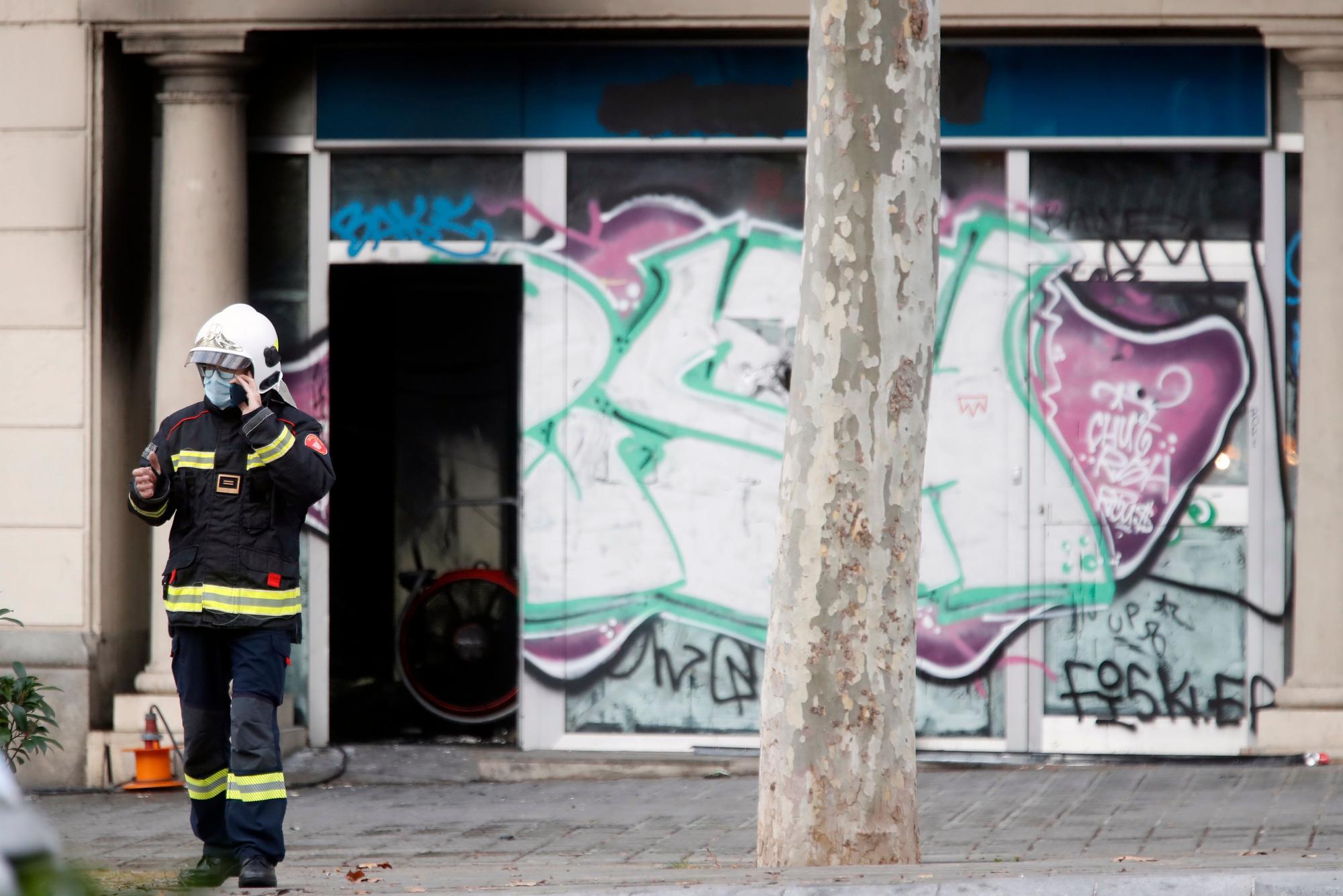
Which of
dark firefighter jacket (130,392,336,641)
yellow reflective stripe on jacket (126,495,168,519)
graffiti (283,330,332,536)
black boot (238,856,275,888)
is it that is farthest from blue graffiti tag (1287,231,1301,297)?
black boot (238,856,275,888)

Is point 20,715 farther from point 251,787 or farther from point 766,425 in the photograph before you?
point 766,425

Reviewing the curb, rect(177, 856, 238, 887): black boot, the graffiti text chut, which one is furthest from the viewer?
the graffiti text chut

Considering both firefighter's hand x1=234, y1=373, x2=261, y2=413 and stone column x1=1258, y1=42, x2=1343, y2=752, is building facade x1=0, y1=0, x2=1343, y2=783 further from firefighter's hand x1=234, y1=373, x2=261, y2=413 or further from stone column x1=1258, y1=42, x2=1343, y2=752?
firefighter's hand x1=234, y1=373, x2=261, y2=413

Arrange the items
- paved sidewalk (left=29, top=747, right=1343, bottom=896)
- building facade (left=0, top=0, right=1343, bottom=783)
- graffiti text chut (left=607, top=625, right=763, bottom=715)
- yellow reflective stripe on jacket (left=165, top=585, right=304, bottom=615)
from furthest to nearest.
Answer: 1. graffiti text chut (left=607, top=625, right=763, bottom=715)
2. building facade (left=0, top=0, right=1343, bottom=783)
3. yellow reflective stripe on jacket (left=165, top=585, right=304, bottom=615)
4. paved sidewalk (left=29, top=747, right=1343, bottom=896)

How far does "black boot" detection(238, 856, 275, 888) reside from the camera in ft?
17.0

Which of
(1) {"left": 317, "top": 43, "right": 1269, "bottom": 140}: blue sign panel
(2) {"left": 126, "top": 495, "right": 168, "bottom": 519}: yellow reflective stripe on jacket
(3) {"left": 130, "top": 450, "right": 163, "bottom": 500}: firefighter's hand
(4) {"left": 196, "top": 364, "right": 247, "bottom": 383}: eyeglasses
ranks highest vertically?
(1) {"left": 317, "top": 43, "right": 1269, "bottom": 140}: blue sign panel

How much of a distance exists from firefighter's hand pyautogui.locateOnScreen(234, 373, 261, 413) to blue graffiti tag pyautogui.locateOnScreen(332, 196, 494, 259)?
10.8ft

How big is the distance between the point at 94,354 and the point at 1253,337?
568 centimetres

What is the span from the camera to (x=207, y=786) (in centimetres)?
549

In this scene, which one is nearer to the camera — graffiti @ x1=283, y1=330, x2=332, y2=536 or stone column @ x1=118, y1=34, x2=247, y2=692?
stone column @ x1=118, y1=34, x2=247, y2=692

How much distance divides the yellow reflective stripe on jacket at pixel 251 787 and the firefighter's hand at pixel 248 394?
115 centimetres

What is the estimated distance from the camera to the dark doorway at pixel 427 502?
9453mm

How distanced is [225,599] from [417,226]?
372 centimetres

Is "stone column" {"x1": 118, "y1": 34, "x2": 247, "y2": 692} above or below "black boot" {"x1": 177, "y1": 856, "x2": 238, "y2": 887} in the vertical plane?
above
